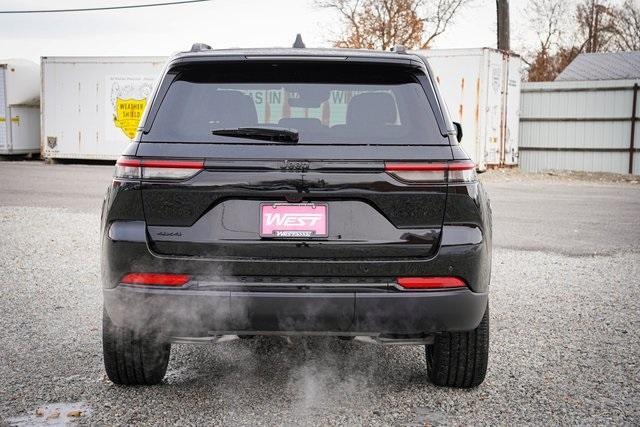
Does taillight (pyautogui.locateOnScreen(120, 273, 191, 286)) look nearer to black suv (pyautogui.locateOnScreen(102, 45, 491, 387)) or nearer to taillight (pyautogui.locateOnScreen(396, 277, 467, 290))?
black suv (pyautogui.locateOnScreen(102, 45, 491, 387))

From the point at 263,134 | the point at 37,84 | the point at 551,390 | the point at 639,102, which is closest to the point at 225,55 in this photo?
the point at 263,134

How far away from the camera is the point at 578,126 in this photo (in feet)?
72.3

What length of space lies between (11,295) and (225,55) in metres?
3.63

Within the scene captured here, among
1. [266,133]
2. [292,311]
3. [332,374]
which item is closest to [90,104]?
[332,374]

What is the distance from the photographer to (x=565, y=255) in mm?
7949

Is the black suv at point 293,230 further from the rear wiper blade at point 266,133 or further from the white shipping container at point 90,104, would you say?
the white shipping container at point 90,104

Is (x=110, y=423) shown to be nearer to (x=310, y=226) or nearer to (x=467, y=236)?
(x=310, y=226)

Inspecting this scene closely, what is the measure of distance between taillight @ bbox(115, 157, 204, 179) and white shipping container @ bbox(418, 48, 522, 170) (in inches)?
654

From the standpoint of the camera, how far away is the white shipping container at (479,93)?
19.0 meters

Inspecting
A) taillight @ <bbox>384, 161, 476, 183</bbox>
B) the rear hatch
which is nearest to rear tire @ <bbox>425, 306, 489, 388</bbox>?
the rear hatch

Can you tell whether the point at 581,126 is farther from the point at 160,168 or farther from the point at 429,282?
the point at 160,168

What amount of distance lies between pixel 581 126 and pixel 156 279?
69.6ft

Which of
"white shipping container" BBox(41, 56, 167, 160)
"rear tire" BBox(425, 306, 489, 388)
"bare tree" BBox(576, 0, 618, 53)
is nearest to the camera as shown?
"rear tire" BBox(425, 306, 489, 388)

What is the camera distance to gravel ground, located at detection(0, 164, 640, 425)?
10.7 ft
